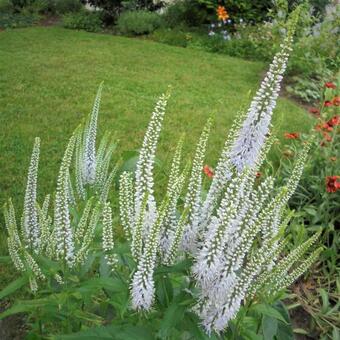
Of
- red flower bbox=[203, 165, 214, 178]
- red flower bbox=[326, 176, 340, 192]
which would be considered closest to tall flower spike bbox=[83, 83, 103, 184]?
red flower bbox=[203, 165, 214, 178]

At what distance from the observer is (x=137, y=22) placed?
12.1m

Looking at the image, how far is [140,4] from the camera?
43.2 ft

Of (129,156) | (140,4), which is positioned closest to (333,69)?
(140,4)

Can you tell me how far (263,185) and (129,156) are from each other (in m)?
1.28

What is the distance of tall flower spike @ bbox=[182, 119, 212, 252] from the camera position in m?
1.99

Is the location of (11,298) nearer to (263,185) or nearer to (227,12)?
(263,185)

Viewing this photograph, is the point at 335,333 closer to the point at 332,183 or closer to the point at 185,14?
the point at 332,183

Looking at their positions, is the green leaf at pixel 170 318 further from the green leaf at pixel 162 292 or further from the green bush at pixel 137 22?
the green bush at pixel 137 22

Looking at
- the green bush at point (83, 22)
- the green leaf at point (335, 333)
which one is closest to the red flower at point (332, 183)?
the green leaf at point (335, 333)

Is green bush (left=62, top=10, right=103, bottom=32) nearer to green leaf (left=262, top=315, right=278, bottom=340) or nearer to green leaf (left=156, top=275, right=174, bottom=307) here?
green leaf (left=262, top=315, right=278, bottom=340)

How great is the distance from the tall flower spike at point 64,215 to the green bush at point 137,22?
10466 mm

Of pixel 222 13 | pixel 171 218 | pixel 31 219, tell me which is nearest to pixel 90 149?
pixel 31 219

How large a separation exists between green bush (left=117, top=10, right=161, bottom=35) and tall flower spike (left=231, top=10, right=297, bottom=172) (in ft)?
34.9

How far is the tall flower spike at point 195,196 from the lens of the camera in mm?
1991
